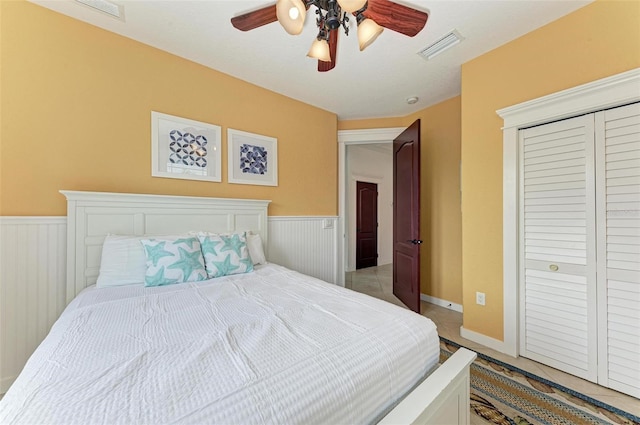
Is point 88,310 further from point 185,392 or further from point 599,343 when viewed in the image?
point 599,343

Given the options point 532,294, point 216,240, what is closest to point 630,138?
point 532,294

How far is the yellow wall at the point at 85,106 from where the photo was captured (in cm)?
171

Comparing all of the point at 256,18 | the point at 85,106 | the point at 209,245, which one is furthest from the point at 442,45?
the point at 85,106

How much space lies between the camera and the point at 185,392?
686 millimetres

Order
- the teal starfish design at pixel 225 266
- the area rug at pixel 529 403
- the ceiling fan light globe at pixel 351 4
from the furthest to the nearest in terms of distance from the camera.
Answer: the teal starfish design at pixel 225 266 → the area rug at pixel 529 403 → the ceiling fan light globe at pixel 351 4

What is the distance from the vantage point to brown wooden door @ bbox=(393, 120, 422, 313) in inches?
114

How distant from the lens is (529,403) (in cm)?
158

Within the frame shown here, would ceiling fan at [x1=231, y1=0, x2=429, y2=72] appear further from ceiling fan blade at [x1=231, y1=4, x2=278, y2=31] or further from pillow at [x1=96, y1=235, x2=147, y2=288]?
pillow at [x1=96, y1=235, x2=147, y2=288]

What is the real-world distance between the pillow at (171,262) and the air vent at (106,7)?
1.65 m

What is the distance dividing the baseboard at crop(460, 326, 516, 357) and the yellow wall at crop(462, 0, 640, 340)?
0.04 m

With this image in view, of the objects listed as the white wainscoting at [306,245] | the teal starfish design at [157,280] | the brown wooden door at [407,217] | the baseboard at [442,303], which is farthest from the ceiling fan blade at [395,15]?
the baseboard at [442,303]

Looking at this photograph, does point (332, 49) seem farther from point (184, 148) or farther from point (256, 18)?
point (184, 148)

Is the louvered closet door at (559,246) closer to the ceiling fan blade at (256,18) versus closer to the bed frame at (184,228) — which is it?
the bed frame at (184,228)

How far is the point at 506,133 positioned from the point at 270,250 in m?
2.52
